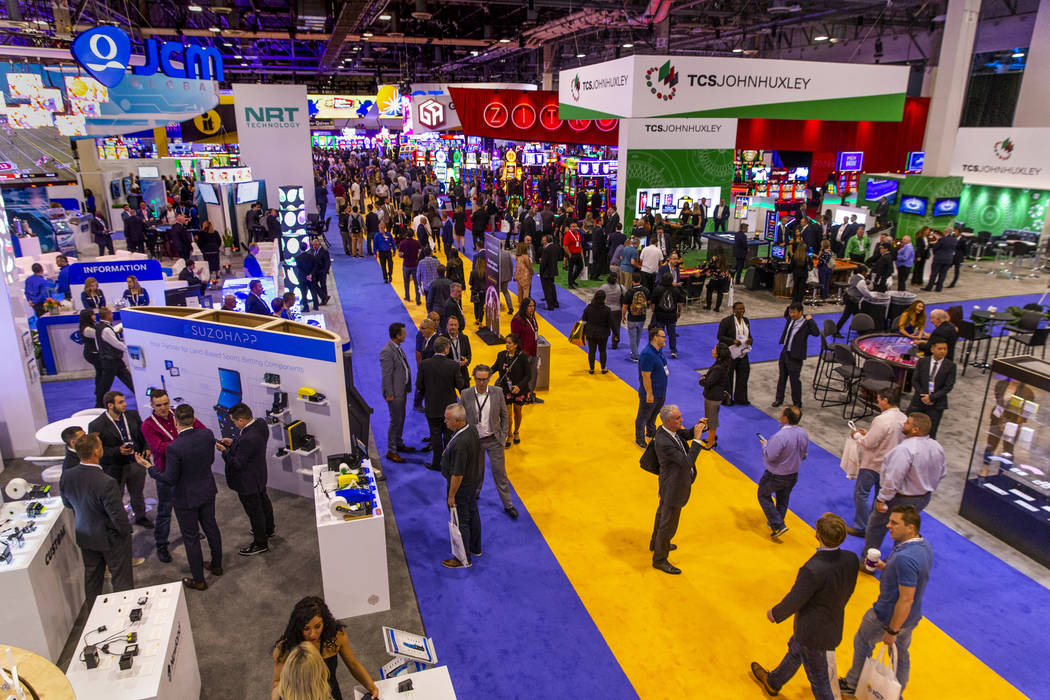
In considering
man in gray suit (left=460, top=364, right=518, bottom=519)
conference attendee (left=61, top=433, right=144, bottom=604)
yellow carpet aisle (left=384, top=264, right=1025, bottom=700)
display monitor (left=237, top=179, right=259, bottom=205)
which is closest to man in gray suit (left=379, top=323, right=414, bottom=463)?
yellow carpet aisle (left=384, top=264, right=1025, bottom=700)

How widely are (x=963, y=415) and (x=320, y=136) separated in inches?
1889

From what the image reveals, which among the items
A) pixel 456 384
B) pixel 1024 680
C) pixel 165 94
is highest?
pixel 165 94

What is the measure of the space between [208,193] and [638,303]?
13308mm

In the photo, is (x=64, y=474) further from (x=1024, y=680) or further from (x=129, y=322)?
(x=1024, y=680)

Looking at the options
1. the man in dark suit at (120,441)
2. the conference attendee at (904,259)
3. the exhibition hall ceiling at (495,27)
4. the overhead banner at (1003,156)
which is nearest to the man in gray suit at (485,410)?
the man in dark suit at (120,441)

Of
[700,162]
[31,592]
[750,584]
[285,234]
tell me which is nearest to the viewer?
[31,592]

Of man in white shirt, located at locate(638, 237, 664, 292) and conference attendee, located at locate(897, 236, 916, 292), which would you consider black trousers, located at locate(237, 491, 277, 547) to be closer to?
man in white shirt, located at locate(638, 237, 664, 292)

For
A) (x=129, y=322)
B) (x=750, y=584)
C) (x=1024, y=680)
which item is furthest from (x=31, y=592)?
(x=1024, y=680)

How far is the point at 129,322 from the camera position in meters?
6.87

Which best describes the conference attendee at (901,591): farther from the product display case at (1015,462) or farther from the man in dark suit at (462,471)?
the man in dark suit at (462,471)

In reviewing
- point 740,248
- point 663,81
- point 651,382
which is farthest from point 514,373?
point 740,248

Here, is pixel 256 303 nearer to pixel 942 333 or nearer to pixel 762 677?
pixel 762 677

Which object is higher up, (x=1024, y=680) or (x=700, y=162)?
(x=700, y=162)

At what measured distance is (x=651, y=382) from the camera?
7.00 m
